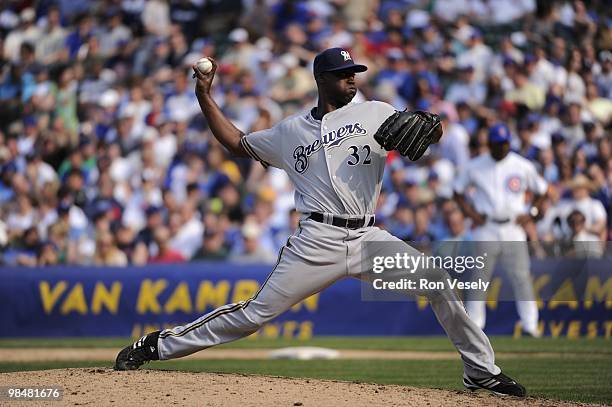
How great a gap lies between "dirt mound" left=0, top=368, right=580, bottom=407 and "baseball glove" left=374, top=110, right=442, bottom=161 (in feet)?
5.19

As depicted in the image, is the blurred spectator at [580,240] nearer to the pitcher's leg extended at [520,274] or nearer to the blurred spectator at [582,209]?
the blurred spectator at [582,209]

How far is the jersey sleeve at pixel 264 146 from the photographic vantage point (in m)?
7.45

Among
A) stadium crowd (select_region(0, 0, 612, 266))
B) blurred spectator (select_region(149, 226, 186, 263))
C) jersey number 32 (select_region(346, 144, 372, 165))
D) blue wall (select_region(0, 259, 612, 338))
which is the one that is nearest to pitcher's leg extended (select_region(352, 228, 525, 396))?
jersey number 32 (select_region(346, 144, 372, 165))

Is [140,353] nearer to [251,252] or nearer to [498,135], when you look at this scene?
[498,135]

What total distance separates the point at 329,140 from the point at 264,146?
1.62 feet

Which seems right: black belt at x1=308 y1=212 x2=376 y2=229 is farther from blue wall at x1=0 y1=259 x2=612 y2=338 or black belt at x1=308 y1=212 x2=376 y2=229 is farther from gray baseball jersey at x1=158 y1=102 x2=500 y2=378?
blue wall at x1=0 y1=259 x2=612 y2=338

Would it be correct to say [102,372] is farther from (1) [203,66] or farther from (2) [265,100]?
(2) [265,100]

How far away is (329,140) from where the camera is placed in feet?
23.7

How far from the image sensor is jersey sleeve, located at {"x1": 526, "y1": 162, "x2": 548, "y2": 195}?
12.5 meters

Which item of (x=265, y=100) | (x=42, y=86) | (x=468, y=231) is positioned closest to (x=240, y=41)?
(x=265, y=100)

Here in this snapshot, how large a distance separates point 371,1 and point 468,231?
707 cm

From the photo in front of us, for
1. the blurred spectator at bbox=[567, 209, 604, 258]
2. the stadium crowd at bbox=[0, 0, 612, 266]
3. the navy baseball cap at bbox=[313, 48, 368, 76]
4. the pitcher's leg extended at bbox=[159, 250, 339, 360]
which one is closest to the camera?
the pitcher's leg extended at bbox=[159, 250, 339, 360]

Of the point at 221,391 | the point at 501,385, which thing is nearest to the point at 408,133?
the point at 501,385

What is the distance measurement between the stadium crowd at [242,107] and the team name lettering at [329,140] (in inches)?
248
